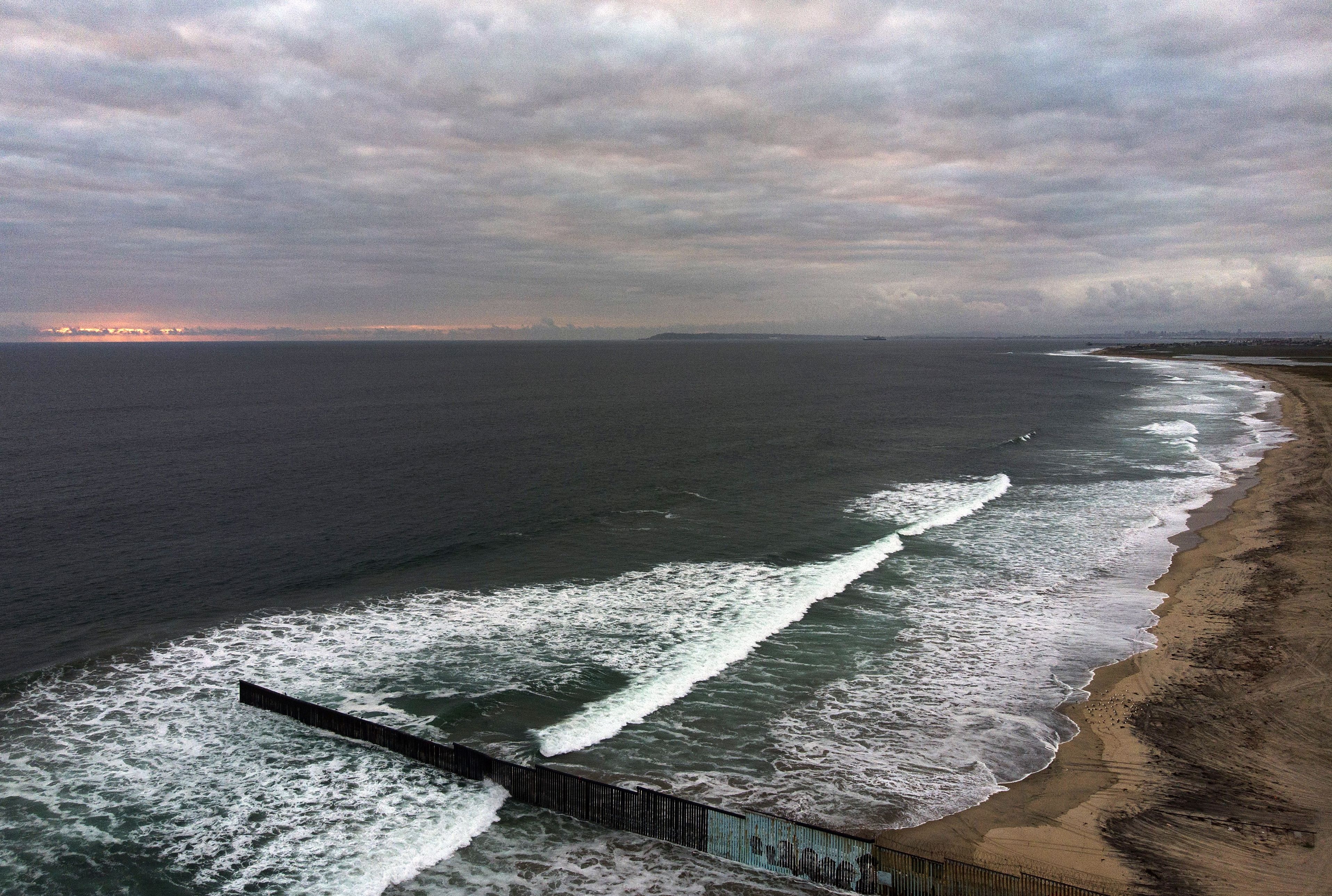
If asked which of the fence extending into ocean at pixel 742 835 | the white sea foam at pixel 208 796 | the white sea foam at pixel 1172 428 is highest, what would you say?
the white sea foam at pixel 1172 428

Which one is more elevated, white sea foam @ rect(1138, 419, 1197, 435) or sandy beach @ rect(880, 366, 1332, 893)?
white sea foam @ rect(1138, 419, 1197, 435)

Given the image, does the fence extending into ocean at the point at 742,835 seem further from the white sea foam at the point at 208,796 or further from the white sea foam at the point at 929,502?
the white sea foam at the point at 929,502

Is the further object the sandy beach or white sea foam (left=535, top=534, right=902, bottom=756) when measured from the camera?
white sea foam (left=535, top=534, right=902, bottom=756)

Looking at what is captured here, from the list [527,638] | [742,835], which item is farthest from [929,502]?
[742,835]

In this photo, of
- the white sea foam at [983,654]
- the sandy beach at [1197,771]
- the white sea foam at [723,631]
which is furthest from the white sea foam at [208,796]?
the sandy beach at [1197,771]

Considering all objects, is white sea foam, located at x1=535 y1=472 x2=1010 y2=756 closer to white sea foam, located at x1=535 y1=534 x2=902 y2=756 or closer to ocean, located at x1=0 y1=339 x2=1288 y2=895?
white sea foam, located at x1=535 y1=534 x2=902 y2=756

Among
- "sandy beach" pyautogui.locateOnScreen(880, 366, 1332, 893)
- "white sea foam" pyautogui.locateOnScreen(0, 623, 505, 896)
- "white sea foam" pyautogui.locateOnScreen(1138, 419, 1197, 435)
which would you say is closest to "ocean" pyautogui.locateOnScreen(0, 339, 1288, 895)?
"white sea foam" pyautogui.locateOnScreen(0, 623, 505, 896)

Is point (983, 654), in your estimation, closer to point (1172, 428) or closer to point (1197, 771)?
point (1197, 771)
